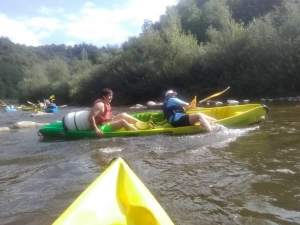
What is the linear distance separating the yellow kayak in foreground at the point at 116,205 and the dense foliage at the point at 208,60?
53.6 ft

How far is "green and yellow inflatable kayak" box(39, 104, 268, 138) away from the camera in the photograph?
6562 millimetres

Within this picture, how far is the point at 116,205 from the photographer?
2045mm

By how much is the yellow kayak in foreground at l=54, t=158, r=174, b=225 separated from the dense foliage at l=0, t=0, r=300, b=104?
644 inches

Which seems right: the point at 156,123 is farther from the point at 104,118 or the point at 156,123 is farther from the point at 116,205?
the point at 116,205

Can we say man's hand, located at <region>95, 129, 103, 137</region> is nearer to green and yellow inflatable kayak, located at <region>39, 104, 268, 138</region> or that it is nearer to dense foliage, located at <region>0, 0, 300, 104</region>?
green and yellow inflatable kayak, located at <region>39, 104, 268, 138</region>

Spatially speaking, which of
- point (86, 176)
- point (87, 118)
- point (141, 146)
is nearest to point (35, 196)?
point (86, 176)

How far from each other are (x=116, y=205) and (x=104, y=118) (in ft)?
16.5

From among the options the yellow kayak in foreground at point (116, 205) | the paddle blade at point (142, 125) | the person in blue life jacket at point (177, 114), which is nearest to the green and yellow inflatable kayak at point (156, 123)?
the paddle blade at point (142, 125)

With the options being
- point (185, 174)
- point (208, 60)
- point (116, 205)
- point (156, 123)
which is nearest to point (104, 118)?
point (156, 123)

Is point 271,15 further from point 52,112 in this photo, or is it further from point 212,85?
point 52,112

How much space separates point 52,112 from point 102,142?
37.8 ft

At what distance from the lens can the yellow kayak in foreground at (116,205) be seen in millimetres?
1815

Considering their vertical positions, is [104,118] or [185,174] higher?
[104,118]

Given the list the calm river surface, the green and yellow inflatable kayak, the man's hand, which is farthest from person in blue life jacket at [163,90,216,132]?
the man's hand
